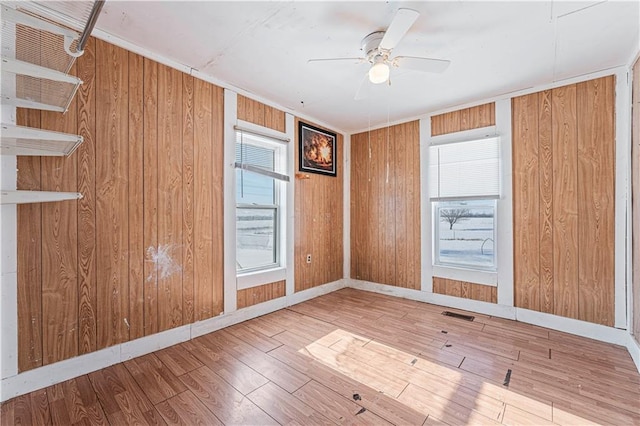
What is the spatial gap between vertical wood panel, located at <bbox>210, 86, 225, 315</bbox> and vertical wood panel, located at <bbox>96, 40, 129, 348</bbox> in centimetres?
79

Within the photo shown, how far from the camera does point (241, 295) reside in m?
3.18

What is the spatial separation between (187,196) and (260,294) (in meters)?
1.44

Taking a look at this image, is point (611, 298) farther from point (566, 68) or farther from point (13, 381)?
point (13, 381)

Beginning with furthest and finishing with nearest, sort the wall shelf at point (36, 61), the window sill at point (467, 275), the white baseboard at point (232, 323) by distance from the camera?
the window sill at point (467, 275)
the white baseboard at point (232, 323)
the wall shelf at point (36, 61)

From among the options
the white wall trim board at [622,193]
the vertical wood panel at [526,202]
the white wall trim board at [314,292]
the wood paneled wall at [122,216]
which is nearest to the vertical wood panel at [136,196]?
the wood paneled wall at [122,216]

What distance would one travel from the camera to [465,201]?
3570mm

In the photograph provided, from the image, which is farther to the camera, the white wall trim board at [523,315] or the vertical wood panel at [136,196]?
the white wall trim board at [523,315]

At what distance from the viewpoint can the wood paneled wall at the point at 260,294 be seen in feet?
10.5

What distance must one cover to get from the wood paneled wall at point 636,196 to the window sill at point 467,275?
3.66 ft

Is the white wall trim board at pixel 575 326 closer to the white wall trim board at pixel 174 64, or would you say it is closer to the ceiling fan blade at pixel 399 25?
the ceiling fan blade at pixel 399 25

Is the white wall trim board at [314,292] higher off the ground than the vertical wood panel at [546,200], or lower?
lower

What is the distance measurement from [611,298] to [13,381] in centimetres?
491

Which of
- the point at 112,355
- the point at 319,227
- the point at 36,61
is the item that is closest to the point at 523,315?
the point at 319,227

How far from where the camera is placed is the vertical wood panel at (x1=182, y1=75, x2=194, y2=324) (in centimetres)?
271
